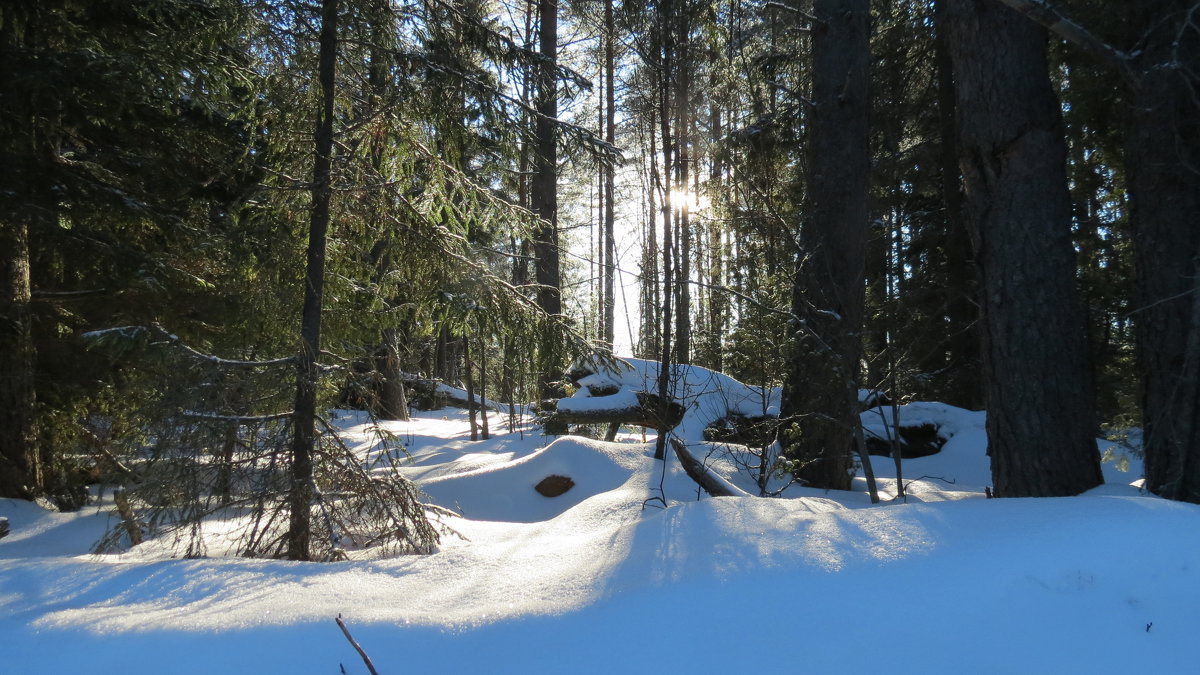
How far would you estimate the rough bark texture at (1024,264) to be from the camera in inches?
157

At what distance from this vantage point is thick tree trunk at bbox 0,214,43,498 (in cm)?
636

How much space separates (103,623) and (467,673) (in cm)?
132

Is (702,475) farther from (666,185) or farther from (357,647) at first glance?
(357,647)

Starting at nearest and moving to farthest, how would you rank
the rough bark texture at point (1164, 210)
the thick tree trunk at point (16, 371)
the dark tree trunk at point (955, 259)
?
the rough bark texture at point (1164, 210) → the thick tree trunk at point (16, 371) → the dark tree trunk at point (955, 259)

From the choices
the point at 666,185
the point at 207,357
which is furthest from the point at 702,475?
the point at 207,357

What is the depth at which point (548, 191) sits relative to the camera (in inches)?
447

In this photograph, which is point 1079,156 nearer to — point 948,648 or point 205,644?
point 948,648

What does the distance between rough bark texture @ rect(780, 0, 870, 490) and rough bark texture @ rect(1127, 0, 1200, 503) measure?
2.17 m

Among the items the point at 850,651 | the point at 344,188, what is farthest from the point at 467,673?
the point at 344,188

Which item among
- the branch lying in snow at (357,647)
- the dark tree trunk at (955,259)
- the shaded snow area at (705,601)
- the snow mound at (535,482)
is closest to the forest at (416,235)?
the snow mound at (535,482)

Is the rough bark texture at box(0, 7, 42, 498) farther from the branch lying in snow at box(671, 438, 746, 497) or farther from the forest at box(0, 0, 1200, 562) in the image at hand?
the branch lying in snow at box(671, 438, 746, 497)

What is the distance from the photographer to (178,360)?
3939 millimetres

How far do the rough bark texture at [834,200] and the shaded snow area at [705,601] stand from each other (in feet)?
10.7

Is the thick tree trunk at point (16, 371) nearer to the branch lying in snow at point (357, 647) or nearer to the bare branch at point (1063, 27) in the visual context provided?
the branch lying in snow at point (357, 647)
